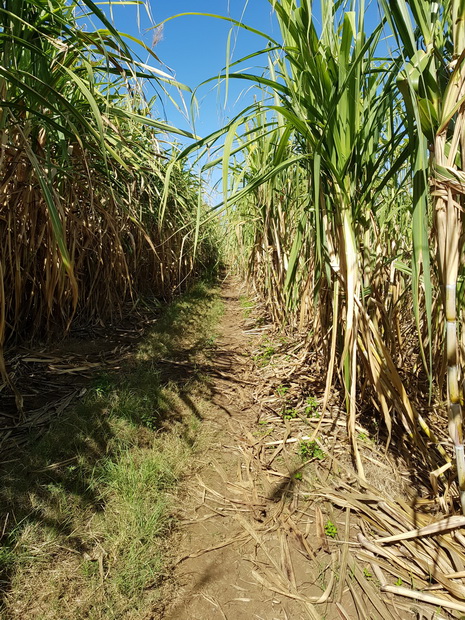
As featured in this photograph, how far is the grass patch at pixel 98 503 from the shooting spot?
0.94 meters

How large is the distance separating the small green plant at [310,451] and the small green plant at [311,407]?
211 millimetres

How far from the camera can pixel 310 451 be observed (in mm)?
1533

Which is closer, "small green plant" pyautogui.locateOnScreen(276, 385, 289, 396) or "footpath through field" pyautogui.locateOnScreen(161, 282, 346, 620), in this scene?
"footpath through field" pyautogui.locateOnScreen(161, 282, 346, 620)

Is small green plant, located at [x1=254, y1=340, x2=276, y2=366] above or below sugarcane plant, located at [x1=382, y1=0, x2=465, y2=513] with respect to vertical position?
below

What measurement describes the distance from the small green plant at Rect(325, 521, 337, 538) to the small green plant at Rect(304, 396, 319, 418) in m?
0.58

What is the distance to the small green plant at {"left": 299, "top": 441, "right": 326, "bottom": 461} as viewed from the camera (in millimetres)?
1504

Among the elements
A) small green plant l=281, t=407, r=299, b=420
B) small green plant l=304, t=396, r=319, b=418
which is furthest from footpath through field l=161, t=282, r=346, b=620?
small green plant l=304, t=396, r=319, b=418

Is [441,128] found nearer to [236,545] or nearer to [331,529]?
[331,529]

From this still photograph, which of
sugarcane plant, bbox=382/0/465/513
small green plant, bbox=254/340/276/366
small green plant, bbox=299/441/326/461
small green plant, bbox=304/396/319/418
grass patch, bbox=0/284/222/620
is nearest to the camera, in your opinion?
sugarcane plant, bbox=382/0/465/513

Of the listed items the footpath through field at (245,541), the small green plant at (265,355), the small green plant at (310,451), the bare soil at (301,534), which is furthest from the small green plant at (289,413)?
the small green plant at (265,355)

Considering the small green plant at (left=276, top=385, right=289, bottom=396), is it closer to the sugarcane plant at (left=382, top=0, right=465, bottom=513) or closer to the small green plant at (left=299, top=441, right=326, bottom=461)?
the small green plant at (left=299, top=441, right=326, bottom=461)

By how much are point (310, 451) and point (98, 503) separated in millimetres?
→ 841

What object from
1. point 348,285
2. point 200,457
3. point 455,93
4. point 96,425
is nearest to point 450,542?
point 348,285

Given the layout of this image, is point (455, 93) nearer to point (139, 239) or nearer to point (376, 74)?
point (376, 74)
